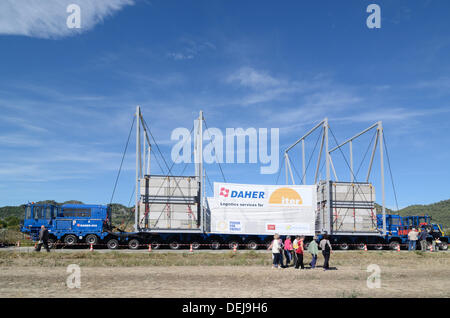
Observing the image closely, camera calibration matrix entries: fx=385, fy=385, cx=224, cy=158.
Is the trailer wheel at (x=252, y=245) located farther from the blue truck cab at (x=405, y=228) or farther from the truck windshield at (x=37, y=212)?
the truck windshield at (x=37, y=212)

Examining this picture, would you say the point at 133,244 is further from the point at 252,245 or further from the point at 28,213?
the point at 252,245

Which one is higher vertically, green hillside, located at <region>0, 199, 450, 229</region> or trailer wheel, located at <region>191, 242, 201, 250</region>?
green hillside, located at <region>0, 199, 450, 229</region>

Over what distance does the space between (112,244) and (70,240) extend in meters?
3.01

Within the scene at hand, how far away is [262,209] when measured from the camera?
29859mm

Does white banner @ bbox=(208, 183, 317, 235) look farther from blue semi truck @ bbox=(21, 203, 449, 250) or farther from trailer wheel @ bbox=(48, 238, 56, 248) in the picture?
trailer wheel @ bbox=(48, 238, 56, 248)

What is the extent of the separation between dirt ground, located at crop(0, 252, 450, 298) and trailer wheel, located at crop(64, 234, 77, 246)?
9594 millimetres

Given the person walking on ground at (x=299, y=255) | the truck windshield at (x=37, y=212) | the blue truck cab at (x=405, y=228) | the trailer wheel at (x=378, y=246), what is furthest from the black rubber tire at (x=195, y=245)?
the blue truck cab at (x=405, y=228)

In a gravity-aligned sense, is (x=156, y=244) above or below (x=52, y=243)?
below

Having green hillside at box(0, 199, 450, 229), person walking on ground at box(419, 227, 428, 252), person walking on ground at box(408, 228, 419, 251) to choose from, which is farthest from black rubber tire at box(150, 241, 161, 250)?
green hillside at box(0, 199, 450, 229)

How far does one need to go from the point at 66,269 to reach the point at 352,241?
23.1m

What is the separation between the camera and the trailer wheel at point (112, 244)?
2833cm

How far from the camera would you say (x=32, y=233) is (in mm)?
28203

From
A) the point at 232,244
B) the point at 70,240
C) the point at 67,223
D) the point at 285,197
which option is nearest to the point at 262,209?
the point at 285,197

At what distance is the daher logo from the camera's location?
30.0 metres
